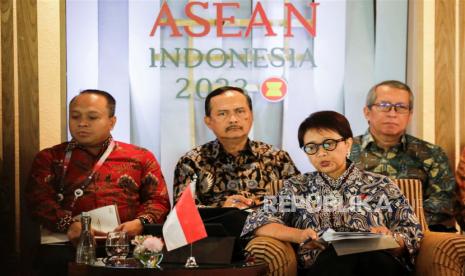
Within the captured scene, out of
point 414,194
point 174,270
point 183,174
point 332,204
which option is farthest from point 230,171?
point 174,270

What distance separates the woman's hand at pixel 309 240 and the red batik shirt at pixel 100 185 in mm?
1023

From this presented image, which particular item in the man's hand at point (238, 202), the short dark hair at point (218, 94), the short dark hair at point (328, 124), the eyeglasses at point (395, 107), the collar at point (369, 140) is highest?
the short dark hair at point (218, 94)

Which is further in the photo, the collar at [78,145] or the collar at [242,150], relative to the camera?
the collar at [242,150]

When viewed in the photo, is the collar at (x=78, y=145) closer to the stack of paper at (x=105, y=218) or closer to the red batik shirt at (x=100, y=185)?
the red batik shirt at (x=100, y=185)

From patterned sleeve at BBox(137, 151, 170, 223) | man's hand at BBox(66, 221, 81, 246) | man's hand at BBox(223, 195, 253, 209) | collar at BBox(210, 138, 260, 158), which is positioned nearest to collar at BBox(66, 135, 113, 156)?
patterned sleeve at BBox(137, 151, 170, 223)

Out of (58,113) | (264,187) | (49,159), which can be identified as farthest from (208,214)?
(58,113)

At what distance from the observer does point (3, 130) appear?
4.36 meters

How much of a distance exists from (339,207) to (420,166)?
0.95m

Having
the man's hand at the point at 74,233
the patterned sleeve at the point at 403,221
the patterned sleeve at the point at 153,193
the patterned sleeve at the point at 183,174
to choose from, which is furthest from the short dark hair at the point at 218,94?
the patterned sleeve at the point at 403,221

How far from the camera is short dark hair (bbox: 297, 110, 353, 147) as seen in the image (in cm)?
346

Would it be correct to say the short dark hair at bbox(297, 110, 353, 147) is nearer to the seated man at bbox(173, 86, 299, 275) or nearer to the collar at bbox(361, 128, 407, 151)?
the seated man at bbox(173, 86, 299, 275)

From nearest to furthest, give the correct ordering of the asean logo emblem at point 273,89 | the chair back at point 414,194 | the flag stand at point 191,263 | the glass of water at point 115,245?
the flag stand at point 191,263
the glass of water at point 115,245
the chair back at point 414,194
the asean logo emblem at point 273,89

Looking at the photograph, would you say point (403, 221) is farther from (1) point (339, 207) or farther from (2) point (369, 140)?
(2) point (369, 140)

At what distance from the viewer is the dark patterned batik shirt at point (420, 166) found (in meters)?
4.07
